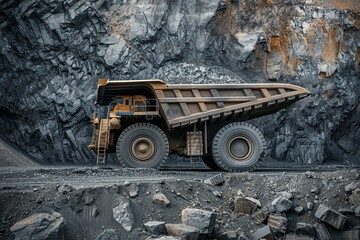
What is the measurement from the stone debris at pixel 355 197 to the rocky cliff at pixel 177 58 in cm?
→ 1171

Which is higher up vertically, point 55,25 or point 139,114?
point 55,25

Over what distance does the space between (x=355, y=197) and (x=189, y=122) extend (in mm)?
4900

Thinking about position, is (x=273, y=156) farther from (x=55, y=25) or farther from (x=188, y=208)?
(x=188, y=208)

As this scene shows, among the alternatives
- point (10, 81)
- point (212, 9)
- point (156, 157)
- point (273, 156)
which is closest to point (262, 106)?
point (156, 157)

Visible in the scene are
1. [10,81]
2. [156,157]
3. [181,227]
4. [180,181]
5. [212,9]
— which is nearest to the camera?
[181,227]

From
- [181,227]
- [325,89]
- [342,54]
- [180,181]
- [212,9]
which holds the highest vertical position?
[212,9]

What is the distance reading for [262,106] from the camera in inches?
475

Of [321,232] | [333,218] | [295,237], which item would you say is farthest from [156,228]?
[333,218]

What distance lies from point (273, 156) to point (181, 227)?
45.1 ft

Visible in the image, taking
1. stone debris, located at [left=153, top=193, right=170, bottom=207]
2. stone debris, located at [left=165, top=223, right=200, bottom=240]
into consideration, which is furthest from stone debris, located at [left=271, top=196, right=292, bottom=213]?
stone debris, located at [left=153, top=193, right=170, bottom=207]

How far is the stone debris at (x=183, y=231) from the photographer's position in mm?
6328

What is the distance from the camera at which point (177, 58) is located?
19938 mm

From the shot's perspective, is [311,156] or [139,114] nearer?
[139,114]

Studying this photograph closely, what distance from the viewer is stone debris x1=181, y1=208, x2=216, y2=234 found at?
663 centimetres
